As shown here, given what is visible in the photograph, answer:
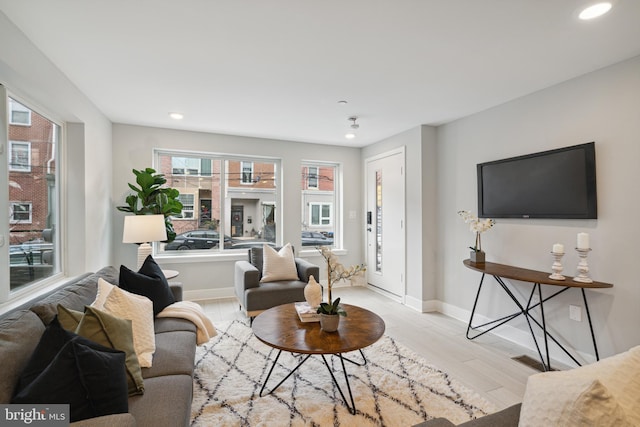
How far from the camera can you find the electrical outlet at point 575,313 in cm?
253

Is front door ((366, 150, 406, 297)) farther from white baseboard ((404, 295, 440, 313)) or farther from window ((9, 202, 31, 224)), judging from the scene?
window ((9, 202, 31, 224))

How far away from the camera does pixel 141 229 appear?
318 centimetres

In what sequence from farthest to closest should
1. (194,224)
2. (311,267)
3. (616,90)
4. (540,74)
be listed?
1. (194,224)
2. (311,267)
3. (540,74)
4. (616,90)

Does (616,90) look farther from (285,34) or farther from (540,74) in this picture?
(285,34)

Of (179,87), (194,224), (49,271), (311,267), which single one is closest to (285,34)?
(179,87)

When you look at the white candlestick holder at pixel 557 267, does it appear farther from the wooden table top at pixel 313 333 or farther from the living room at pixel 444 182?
the wooden table top at pixel 313 333

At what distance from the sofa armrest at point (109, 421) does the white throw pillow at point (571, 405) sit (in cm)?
126

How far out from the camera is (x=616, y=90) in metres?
2.33

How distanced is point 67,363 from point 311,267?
267 centimetres

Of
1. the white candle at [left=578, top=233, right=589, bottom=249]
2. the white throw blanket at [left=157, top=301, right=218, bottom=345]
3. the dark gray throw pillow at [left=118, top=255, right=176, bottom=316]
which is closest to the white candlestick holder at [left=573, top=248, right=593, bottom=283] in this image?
the white candle at [left=578, top=233, right=589, bottom=249]

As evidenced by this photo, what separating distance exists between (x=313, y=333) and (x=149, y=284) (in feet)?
4.20

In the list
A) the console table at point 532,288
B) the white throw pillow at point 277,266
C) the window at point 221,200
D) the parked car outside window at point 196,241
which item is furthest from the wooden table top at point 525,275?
the parked car outside window at point 196,241

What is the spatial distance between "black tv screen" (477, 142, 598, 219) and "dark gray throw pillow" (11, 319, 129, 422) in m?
3.27

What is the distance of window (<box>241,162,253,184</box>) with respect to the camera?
4801mm
